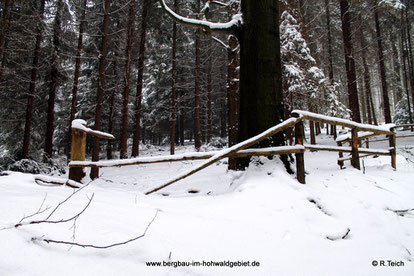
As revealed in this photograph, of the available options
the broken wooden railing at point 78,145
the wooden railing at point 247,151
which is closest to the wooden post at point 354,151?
the wooden railing at point 247,151

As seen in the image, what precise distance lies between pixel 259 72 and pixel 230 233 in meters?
2.78

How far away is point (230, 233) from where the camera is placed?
6.81 feet

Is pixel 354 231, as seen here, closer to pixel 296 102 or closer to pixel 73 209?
pixel 73 209

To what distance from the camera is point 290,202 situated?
266 cm

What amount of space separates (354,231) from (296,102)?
30.8ft

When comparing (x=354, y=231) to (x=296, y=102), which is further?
(x=296, y=102)

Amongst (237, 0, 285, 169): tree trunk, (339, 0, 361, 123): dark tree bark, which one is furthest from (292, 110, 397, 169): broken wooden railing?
(339, 0, 361, 123): dark tree bark

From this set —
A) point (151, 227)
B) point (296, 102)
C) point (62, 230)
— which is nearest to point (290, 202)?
point (151, 227)

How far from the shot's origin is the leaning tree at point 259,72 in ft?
12.5

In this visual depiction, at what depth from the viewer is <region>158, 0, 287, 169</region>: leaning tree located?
3.81m

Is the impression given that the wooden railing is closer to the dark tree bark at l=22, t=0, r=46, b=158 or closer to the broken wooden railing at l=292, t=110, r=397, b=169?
the broken wooden railing at l=292, t=110, r=397, b=169

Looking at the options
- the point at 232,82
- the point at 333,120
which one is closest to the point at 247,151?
the point at 333,120

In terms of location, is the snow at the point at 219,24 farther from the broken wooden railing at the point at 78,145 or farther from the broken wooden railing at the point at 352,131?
the broken wooden railing at the point at 78,145

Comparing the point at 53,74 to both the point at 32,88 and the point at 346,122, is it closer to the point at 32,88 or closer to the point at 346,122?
the point at 32,88
